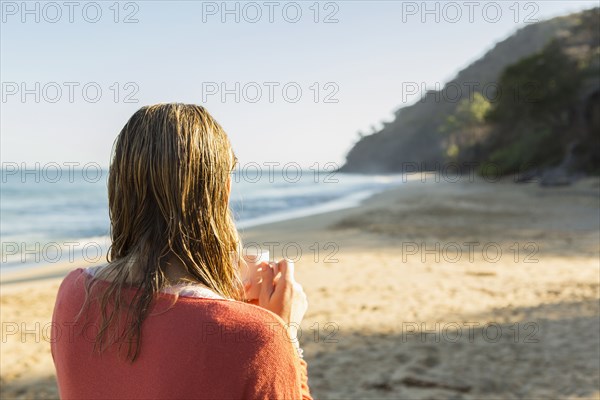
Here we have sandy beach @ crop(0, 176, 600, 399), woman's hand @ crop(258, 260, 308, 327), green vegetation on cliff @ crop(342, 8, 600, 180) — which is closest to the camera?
woman's hand @ crop(258, 260, 308, 327)

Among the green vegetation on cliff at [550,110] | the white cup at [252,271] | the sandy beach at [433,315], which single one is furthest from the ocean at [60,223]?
the green vegetation on cliff at [550,110]

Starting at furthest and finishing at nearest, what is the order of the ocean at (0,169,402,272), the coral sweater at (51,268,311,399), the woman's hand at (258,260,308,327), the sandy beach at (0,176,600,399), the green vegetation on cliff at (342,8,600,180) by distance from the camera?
the green vegetation on cliff at (342,8,600,180) → the ocean at (0,169,402,272) → the sandy beach at (0,176,600,399) → the woman's hand at (258,260,308,327) → the coral sweater at (51,268,311,399)

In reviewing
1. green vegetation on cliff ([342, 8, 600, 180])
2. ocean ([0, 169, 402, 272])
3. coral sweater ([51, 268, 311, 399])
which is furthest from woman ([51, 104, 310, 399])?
green vegetation on cliff ([342, 8, 600, 180])

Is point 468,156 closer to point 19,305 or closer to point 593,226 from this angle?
point 593,226

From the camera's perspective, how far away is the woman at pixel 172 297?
1.09 metres

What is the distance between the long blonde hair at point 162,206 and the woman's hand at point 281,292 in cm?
9

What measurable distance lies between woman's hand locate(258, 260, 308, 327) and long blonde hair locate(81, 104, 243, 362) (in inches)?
3.6

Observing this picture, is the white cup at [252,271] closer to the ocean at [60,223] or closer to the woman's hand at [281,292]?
the woman's hand at [281,292]

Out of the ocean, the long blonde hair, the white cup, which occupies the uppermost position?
the long blonde hair

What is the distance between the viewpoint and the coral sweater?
1.08m

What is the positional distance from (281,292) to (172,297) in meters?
0.25

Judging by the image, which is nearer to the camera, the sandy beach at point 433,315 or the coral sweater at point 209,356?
the coral sweater at point 209,356

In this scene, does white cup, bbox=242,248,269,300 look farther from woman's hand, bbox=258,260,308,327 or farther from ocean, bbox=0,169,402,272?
ocean, bbox=0,169,402,272

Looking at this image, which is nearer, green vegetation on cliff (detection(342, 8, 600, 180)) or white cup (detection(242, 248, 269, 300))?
white cup (detection(242, 248, 269, 300))
